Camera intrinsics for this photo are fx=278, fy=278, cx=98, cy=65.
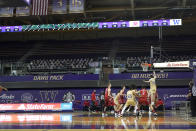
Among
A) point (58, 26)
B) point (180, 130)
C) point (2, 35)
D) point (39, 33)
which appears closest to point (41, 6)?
point (58, 26)

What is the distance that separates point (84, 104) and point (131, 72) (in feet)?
16.3

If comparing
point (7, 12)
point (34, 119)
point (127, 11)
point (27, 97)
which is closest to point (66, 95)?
point (27, 97)

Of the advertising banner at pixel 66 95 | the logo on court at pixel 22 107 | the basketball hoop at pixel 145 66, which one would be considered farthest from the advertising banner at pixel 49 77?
the logo on court at pixel 22 107

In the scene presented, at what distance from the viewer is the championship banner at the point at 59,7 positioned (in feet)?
84.6

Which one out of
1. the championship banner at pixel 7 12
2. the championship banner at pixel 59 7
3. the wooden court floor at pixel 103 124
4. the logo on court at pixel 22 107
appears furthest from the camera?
the championship banner at pixel 7 12

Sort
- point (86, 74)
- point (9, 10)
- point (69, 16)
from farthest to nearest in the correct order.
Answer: point (69, 16) → point (9, 10) → point (86, 74)

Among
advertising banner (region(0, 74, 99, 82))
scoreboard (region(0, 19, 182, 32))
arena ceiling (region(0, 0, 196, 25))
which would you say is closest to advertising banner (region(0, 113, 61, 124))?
advertising banner (region(0, 74, 99, 82))

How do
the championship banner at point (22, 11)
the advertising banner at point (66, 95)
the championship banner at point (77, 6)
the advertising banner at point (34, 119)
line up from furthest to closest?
the championship banner at point (22, 11), the championship banner at point (77, 6), the advertising banner at point (66, 95), the advertising banner at point (34, 119)

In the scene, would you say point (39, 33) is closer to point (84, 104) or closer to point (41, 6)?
point (41, 6)

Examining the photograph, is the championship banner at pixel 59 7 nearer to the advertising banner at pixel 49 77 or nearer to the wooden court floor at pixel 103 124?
the advertising banner at pixel 49 77

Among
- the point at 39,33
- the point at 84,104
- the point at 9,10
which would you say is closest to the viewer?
the point at 84,104

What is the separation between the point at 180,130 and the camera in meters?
8.31

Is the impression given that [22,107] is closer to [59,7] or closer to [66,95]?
[66,95]

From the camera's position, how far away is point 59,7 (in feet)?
85.0
